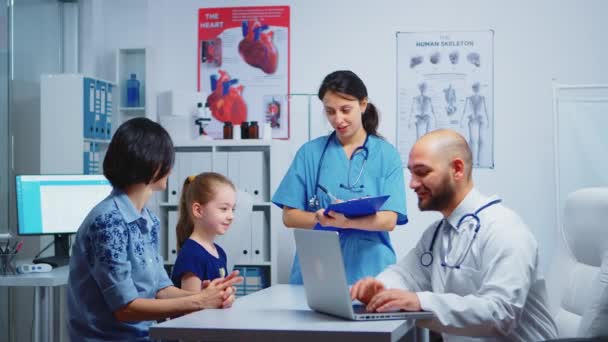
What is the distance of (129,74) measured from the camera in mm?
5215

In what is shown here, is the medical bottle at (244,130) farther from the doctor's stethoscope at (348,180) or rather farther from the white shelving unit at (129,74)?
the doctor's stethoscope at (348,180)

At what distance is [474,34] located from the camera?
4.96 metres

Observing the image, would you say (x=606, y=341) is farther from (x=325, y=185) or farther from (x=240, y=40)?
(x=240, y=40)

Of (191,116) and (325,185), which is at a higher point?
(191,116)

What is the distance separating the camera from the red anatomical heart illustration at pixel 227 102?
17.0 feet

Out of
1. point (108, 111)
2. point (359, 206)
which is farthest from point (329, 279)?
point (108, 111)

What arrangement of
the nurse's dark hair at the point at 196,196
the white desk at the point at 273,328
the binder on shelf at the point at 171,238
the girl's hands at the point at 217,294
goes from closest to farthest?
the white desk at the point at 273,328
the girl's hands at the point at 217,294
the nurse's dark hair at the point at 196,196
the binder on shelf at the point at 171,238

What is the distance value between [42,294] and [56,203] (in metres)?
0.63

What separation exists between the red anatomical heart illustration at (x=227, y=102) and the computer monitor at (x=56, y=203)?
1.23m

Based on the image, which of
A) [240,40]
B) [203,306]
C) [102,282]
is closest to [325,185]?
[203,306]

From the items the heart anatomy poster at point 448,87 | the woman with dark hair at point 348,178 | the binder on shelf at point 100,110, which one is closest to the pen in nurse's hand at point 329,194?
the woman with dark hair at point 348,178

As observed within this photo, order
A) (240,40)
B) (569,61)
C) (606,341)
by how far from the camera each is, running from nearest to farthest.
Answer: (606,341), (569,61), (240,40)

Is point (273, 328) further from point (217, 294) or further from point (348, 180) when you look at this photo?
point (348, 180)

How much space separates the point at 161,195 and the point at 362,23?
1.64 m
